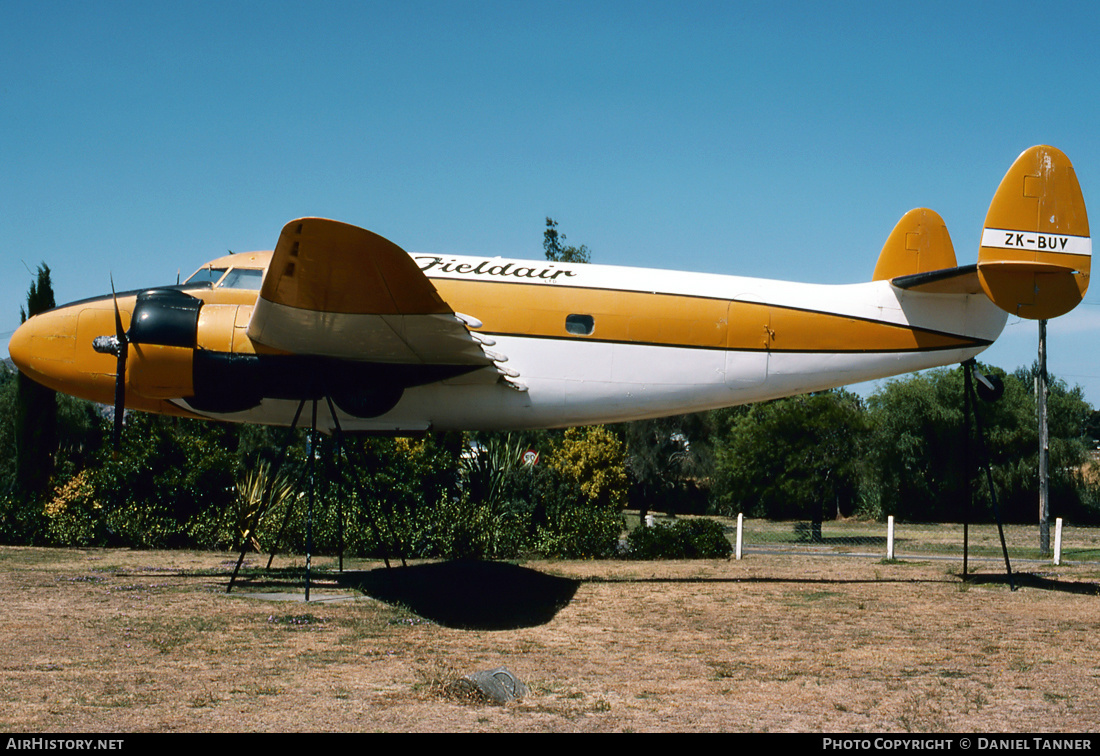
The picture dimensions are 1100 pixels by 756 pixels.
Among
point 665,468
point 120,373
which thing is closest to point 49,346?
A: point 120,373

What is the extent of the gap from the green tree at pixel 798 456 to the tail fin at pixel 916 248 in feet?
79.9

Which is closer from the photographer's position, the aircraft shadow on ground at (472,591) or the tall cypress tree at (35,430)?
the aircraft shadow on ground at (472,591)

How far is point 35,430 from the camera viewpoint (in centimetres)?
2084

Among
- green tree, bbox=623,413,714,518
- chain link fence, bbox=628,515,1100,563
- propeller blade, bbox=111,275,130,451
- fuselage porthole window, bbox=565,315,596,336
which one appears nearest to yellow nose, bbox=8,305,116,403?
propeller blade, bbox=111,275,130,451

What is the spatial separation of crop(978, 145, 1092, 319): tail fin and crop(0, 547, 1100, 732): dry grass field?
446 centimetres

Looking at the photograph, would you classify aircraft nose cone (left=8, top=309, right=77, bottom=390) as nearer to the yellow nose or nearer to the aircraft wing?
the yellow nose

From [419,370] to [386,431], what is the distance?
1.33 m

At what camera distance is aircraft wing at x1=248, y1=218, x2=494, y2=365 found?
8633mm

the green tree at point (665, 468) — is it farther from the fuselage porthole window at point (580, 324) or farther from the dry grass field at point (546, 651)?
the fuselage porthole window at point (580, 324)

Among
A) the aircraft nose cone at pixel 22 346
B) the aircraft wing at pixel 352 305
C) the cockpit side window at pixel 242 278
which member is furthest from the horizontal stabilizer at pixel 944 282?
the aircraft nose cone at pixel 22 346

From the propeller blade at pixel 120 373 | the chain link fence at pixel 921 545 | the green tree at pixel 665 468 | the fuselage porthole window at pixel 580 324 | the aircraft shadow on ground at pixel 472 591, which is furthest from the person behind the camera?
the green tree at pixel 665 468

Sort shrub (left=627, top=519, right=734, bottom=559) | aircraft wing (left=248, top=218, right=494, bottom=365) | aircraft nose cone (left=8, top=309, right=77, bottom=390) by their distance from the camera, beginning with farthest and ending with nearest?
shrub (left=627, top=519, right=734, bottom=559) < aircraft nose cone (left=8, top=309, right=77, bottom=390) < aircraft wing (left=248, top=218, right=494, bottom=365)

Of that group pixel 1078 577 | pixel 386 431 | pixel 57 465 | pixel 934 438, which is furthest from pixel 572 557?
pixel 934 438

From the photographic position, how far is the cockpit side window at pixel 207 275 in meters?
12.4
